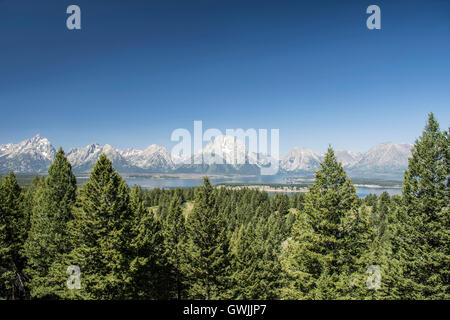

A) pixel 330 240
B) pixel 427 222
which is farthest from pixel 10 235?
pixel 427 222

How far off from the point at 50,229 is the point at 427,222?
3121 centimetres

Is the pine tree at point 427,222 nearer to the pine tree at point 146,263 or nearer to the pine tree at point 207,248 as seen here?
the pine tree at point 207,248

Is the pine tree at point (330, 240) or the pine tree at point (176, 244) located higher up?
the pine tree at point (330, 240)

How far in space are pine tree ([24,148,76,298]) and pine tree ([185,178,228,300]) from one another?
11.8 m

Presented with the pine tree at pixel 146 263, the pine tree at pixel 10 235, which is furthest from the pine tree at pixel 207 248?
the pine tree at pixel 10 235

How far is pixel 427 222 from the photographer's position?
56.1 feet

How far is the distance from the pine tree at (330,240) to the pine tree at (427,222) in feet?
11.7

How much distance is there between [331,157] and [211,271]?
15956mm

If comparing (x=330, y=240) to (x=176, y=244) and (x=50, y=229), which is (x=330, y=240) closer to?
(x=176, y=244)

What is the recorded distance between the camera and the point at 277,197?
124 metres

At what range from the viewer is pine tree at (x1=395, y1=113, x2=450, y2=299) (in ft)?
53.9

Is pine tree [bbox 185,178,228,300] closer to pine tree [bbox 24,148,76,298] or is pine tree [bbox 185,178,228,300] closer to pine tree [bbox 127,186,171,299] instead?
pine tree [bbox 127,186,171,299]

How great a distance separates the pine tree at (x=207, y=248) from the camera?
2377 centimetres
